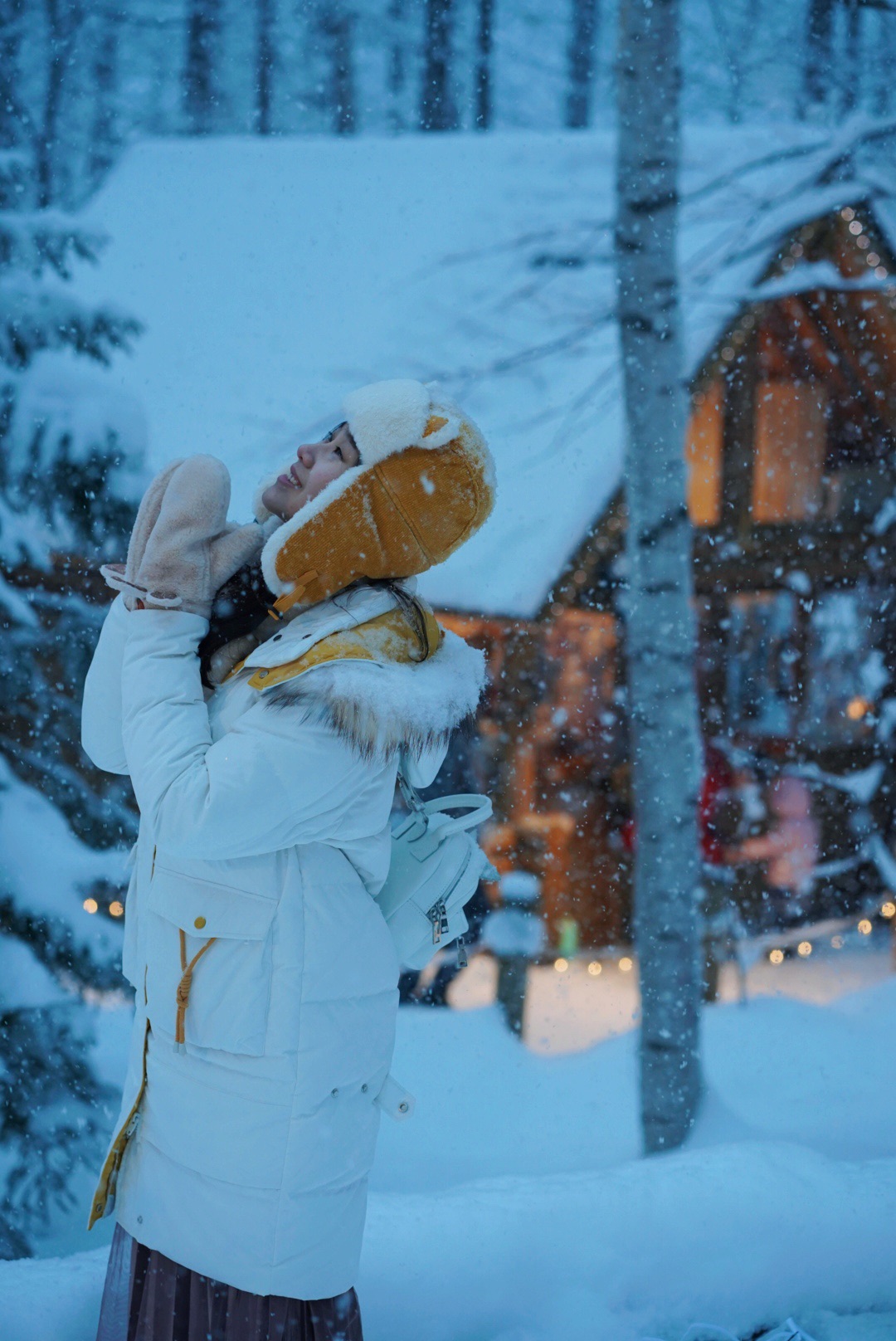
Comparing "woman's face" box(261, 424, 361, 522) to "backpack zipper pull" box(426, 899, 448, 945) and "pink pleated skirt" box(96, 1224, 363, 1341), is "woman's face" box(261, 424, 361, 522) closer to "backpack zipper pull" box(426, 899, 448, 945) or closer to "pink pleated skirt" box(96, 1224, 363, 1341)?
"backpack zipper pull" box(426, 899, 448, 945)

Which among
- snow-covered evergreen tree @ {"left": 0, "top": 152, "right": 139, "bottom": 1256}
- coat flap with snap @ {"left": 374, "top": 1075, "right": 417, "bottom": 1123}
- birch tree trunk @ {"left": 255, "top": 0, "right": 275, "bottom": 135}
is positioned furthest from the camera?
birch tree trunk @ {"left": 255, "top": 0, "right": 275, "bottom": 135}

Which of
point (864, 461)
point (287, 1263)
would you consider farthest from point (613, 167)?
point (287, 1263)

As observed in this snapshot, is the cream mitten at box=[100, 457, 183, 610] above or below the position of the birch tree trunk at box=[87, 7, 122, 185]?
below

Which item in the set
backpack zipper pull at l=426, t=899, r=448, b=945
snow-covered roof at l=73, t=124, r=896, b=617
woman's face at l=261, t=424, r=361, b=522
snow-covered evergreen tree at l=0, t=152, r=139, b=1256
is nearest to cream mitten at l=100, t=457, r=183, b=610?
woman's face at l=261, t=424, r=361, b=522

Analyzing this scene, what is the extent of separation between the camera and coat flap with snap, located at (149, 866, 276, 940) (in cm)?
129

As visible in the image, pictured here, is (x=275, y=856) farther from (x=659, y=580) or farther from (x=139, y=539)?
(x=659, y=580)

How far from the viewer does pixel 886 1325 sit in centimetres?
232

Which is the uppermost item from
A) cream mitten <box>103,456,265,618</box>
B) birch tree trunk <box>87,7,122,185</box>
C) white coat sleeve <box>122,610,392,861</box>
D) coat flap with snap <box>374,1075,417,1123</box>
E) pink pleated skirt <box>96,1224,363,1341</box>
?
birch tree trunk <box>87,7,122,185</box>

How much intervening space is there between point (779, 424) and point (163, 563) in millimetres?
4099

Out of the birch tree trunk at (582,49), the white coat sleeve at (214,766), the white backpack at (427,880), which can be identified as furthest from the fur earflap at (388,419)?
the birch tree trunk at (582,49)

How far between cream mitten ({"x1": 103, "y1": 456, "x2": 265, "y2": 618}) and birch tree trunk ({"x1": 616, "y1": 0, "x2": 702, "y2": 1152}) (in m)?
2.48

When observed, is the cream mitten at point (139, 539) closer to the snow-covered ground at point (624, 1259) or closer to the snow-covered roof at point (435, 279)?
the snow-covered ground at point (624, 1259)

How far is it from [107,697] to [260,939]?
17.3 inches

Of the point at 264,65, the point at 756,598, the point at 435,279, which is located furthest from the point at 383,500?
the point at 756,598
